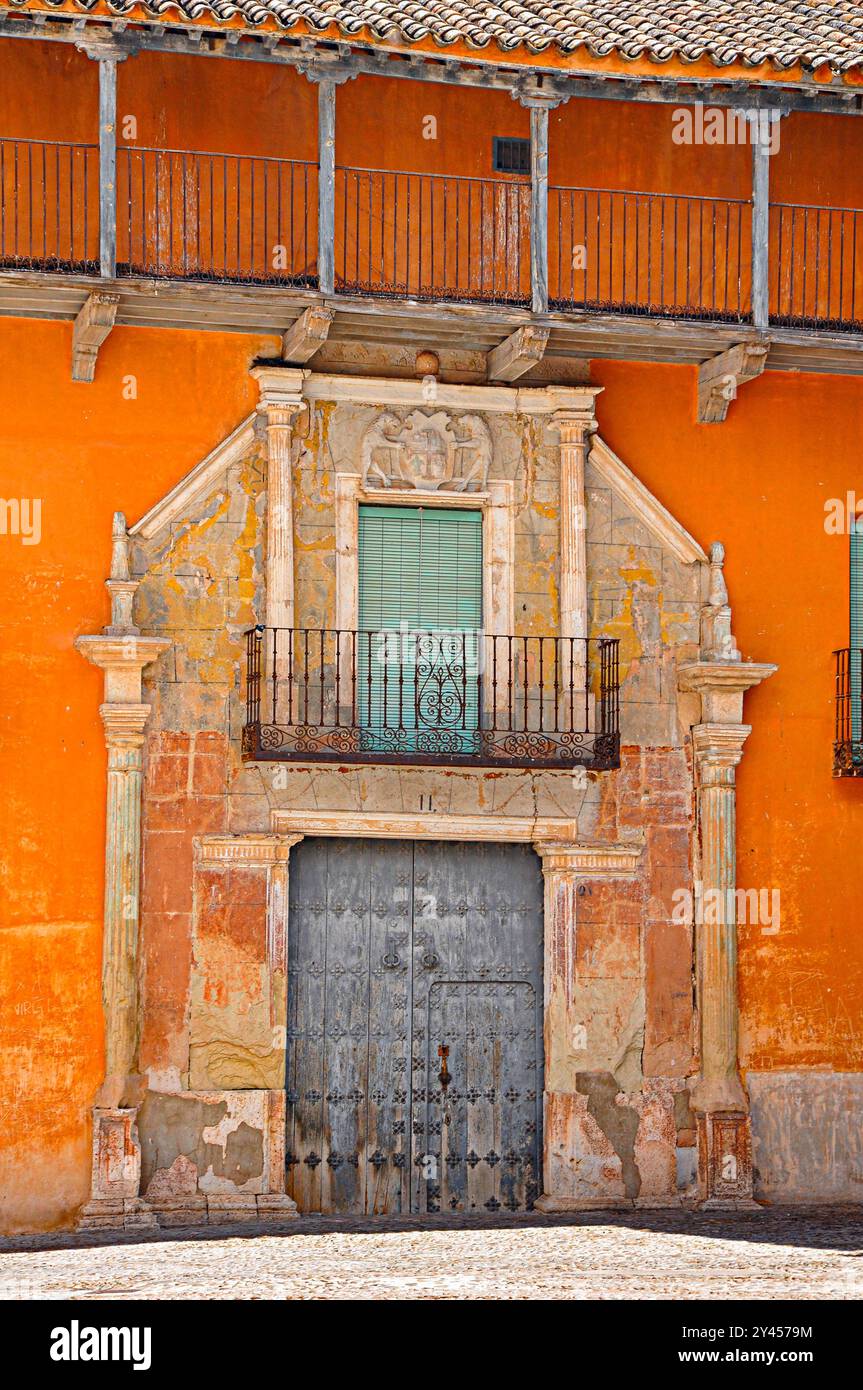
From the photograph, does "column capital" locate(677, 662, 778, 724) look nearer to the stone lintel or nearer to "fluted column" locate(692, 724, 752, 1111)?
"fluted column" locate(692, 724, 752, 1111)

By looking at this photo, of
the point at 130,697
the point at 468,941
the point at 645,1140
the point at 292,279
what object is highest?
the point at 292,279

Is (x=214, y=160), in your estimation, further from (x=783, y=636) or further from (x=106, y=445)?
(x=783, y=636)

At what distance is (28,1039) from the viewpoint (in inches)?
699

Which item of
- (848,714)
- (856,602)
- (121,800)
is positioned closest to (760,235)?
(856,602)

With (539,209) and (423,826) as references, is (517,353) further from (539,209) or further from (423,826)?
(423,826)

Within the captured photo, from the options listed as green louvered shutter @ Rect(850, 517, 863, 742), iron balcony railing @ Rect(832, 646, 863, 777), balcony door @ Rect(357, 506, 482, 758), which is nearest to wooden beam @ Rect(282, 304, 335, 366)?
balcony door @ Rect(357, 506, 482, 758)

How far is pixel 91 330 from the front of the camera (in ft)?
58.9

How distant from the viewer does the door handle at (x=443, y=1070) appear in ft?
61.4

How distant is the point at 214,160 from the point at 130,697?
4.05 m

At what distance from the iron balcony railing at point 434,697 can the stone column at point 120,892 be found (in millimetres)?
879

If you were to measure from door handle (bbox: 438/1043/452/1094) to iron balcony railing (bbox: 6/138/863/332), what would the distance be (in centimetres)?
547

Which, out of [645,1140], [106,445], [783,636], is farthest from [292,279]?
[645,1140]

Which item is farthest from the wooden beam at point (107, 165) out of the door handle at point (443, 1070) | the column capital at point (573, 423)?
the door handle at point (443, 1070)

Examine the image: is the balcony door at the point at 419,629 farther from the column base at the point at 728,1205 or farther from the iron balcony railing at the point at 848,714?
the column base at the point at 728,1205
